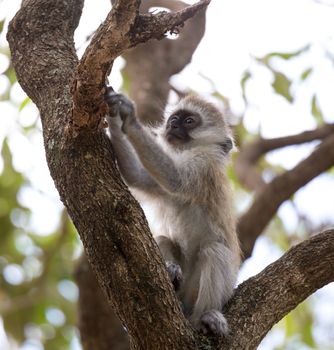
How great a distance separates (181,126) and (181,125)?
2 cm

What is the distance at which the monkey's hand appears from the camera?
17.8 ft

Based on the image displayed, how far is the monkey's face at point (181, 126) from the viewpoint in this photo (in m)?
7.24

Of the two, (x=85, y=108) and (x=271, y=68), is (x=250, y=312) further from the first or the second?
(x=271, y=68)

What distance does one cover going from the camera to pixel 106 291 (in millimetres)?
4508

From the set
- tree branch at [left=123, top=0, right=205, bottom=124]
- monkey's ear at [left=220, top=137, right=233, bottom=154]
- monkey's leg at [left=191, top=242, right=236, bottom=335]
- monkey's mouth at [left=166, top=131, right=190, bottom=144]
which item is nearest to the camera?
monkey's leg at [left=191, top=242, right=236, bottom=335]

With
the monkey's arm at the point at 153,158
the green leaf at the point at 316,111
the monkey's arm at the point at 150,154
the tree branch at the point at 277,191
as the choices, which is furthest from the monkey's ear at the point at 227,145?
the green leaf at the point at 316,111

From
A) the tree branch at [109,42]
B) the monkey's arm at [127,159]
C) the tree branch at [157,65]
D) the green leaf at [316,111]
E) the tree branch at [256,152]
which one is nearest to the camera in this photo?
the tree branch at [109,42]

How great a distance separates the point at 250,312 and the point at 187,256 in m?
1.40

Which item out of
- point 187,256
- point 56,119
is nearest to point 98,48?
point 56,119

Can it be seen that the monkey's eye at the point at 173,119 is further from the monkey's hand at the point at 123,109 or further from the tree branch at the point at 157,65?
the monkey's hand at the point at 123,109

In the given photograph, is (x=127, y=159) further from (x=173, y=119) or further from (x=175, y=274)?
(x=173, y=119)

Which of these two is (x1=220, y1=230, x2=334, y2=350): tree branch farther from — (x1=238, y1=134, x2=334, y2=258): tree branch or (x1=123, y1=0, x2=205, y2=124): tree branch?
(x1=123, y1=0, x2=205, y2=124): tree branch

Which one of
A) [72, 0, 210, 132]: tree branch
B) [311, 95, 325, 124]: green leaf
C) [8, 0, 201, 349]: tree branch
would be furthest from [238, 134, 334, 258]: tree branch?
[72, 0, 210, 132]: tree branch

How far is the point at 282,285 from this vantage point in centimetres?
501
